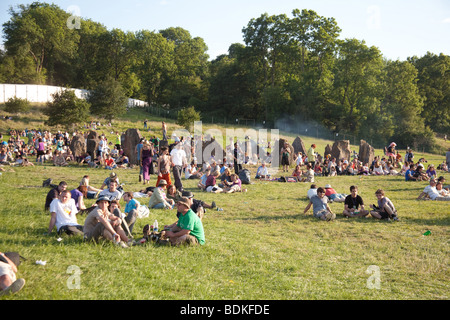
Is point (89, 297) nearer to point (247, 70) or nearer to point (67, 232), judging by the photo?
point (67, 232)

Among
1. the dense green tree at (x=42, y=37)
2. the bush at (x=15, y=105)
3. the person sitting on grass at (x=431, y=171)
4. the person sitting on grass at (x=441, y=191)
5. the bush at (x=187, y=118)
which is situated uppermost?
the dense green tree at (x=42, y=37)

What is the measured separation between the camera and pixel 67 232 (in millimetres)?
7754

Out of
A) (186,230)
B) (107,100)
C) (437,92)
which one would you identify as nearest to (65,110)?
(107,100)

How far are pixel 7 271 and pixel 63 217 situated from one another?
307 cm

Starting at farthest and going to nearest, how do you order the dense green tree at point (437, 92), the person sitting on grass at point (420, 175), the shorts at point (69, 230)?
the dense green tree at point (437, 92), the person sitting on grass at point (420, 175), the shorts at point (69, 230)

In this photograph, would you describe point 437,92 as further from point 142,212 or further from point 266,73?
point 142,212

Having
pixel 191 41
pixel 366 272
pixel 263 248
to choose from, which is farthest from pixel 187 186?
pixel 191 41

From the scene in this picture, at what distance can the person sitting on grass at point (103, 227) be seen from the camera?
721 centimetres

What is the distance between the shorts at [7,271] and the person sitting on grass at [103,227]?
2.14m

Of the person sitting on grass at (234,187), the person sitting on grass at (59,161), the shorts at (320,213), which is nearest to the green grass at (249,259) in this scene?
the shorts at (320,213)

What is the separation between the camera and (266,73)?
7000cm

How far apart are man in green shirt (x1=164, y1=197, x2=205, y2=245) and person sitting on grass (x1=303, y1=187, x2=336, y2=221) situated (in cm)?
495

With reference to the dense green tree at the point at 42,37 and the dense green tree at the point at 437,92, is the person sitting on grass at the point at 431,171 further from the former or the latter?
the dense green tree at the point at 42,37

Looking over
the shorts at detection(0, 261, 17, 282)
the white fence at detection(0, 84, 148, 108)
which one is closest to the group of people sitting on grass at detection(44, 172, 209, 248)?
the shorts at detection(0, 261, 17, 282)
